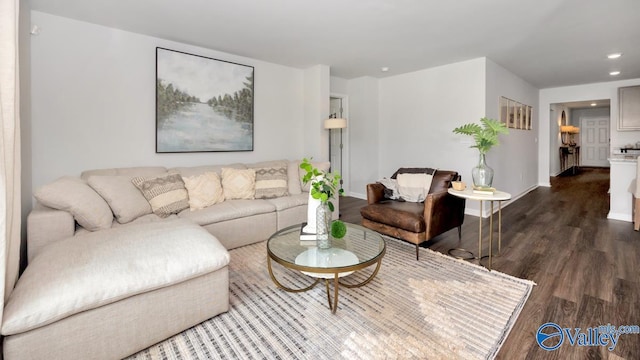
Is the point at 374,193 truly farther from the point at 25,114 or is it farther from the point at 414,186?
the point at 25,114

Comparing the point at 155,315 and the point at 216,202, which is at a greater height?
the point at 216,202

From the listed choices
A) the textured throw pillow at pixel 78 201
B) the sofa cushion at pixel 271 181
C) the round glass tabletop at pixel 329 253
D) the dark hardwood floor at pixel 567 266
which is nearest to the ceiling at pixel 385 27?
the sofa cushion at pixel 271 181

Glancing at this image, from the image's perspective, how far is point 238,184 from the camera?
11.6 ft

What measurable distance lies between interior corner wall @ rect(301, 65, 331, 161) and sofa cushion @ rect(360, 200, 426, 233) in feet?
6.12

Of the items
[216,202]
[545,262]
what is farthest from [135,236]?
[545,262]

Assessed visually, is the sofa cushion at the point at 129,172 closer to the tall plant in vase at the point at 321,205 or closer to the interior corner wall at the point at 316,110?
the tall plant in vase at the point at 321,205

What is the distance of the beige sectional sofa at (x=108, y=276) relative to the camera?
53.2 inches

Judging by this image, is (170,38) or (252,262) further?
(170,38)

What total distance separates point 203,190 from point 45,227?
131 cm

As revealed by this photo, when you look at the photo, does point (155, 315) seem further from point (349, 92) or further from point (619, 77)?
point (619, 77)

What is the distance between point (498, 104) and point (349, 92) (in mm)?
2562

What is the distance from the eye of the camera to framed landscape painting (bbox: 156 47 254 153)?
3.64 meters

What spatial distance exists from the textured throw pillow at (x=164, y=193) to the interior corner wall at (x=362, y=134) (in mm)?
3563

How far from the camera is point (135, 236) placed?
1.97 meters
